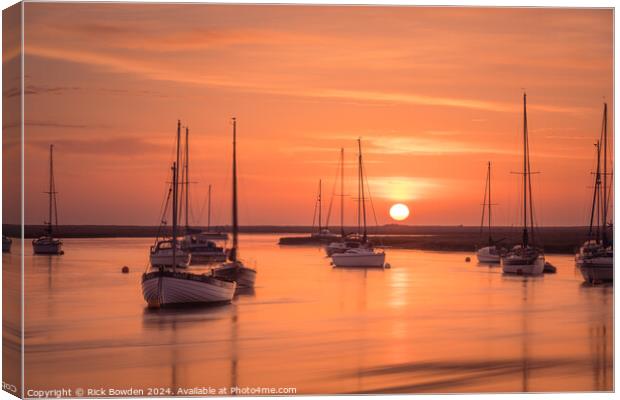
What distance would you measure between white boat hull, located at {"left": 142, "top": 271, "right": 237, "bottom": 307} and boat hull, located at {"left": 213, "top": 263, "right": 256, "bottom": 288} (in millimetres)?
3923

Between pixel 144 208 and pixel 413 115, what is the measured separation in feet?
12.1

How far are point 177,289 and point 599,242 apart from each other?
812 centimetres

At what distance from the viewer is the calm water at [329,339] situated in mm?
9875

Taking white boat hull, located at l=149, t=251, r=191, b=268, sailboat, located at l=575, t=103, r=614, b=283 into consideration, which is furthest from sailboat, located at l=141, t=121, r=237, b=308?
white boat hull, located at l=149, t=251, r=191, b=268

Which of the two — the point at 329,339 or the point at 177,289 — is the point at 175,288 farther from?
the point at 329,339

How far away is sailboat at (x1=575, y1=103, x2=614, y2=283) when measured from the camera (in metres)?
11.0

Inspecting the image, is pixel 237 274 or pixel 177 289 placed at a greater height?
pixel 177 289

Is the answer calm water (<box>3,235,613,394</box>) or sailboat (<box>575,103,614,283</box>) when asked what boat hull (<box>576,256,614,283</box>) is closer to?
sailboat (<box>575,103,614,283</box>)

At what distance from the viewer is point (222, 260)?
34.8m

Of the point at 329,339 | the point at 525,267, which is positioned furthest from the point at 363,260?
the point at 329,339

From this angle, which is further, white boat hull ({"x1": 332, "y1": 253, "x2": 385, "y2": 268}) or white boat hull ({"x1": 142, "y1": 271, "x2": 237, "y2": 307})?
white boat hull ({"x1": 332, "y1": 253, "x2": 385, "y2": 268})

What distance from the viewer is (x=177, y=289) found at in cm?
1773

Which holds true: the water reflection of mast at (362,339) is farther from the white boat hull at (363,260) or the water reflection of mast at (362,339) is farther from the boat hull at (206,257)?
the boat hull at (206,257)

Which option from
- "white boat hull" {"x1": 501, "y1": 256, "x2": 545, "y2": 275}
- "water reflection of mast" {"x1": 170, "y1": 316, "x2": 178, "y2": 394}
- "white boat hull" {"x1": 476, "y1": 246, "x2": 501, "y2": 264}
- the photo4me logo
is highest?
the photo4me logo
